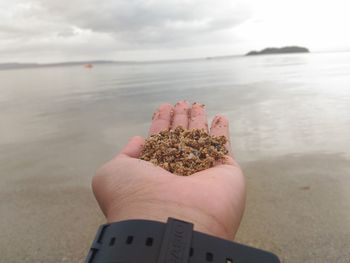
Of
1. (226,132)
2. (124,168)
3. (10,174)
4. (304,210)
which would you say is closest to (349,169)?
(304,210)

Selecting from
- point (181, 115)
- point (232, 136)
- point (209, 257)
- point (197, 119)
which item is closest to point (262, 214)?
point (197, 119)

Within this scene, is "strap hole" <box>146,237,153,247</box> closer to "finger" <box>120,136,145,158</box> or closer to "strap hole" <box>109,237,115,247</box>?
"strap hole" <box>109,237,115,247</box>

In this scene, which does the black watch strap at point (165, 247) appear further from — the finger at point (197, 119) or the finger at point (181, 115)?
the finger at point (181, 115)

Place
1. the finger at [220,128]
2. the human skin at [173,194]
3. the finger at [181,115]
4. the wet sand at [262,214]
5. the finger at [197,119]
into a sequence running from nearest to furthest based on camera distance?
1. the human skin at [173,194]
2. the wet sand at [262,214]
3. the finger at [220,128]
4. the finger at [197,119]
5. the finger at [181,115]

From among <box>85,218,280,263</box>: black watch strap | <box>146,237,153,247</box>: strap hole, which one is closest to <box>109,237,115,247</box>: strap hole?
<box>85,218,280,263</box>: black watch strap

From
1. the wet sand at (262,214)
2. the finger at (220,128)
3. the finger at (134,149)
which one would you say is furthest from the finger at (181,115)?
the wet sand at (262,214)

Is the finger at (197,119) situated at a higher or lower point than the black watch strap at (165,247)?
higher

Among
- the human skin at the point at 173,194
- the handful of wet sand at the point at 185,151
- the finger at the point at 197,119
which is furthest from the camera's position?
the finger at the point at 197,119

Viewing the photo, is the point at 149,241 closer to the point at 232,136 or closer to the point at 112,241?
the point at 112,241
